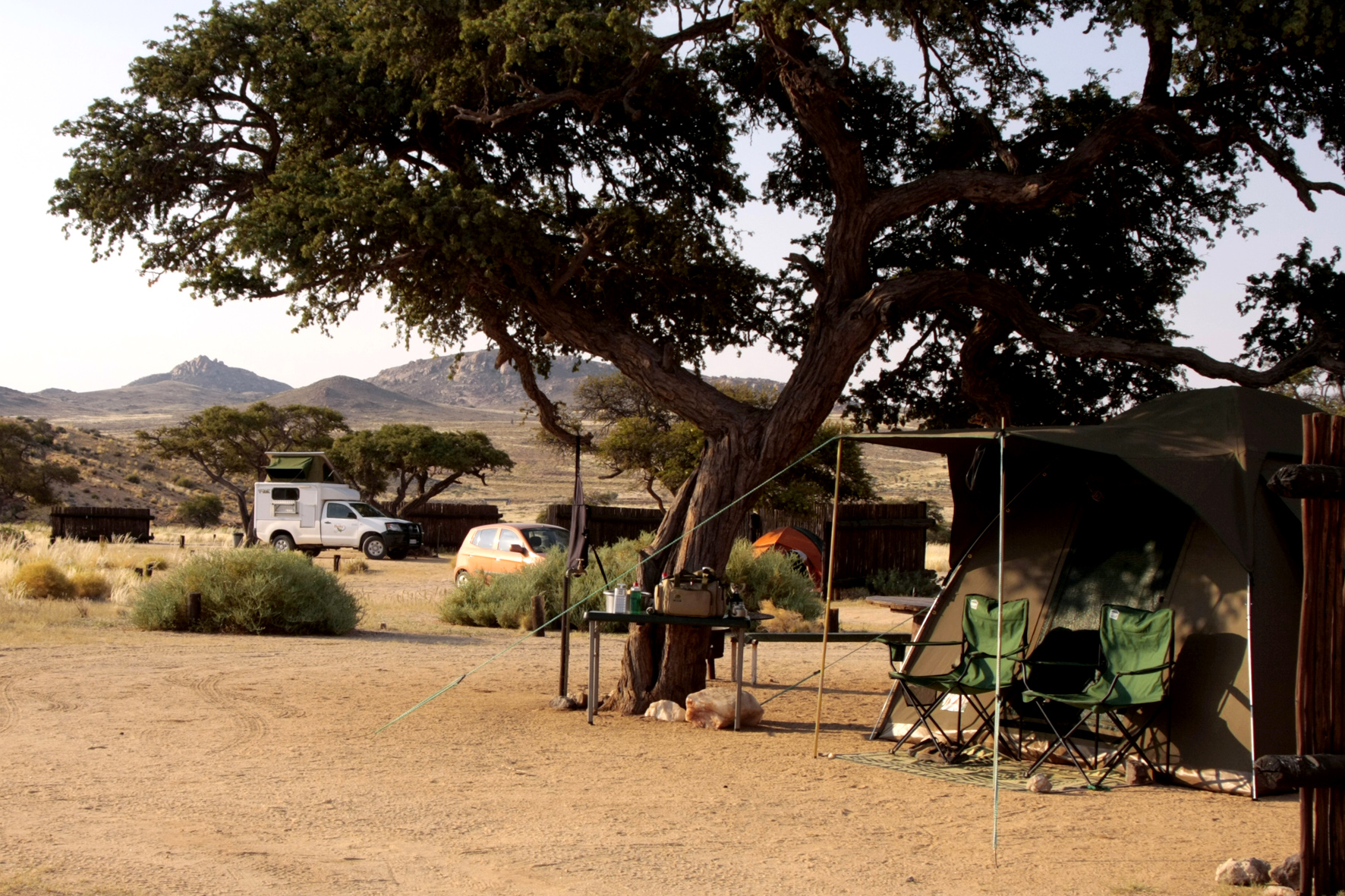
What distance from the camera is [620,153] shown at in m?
11.3

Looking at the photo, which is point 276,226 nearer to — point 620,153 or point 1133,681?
point 620,153

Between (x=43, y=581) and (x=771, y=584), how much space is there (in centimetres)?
1005

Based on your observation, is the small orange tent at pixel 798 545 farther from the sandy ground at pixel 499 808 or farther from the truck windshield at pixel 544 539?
the sandy ground at pixel 499 808

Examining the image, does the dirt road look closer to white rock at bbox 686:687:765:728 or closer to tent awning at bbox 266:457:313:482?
white rock at bbox 686:687:765:728

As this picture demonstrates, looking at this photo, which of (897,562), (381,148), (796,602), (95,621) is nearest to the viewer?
(381,148)

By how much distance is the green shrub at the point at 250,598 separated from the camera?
14.1m

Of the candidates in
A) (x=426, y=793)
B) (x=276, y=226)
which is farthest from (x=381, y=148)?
(x=426, y=793)

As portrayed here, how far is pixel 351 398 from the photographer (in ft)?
386

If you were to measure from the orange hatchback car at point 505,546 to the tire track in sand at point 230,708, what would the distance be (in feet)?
27.5

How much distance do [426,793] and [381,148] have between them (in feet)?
20.3

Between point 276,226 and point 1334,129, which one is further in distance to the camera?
point 1334,129

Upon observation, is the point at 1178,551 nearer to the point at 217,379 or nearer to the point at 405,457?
the point at 405,457

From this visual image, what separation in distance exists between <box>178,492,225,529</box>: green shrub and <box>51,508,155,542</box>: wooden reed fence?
14.7 meters

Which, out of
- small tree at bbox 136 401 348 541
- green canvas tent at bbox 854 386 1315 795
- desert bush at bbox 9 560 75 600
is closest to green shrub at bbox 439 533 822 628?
desert bush at bbox 9 560 75 600
